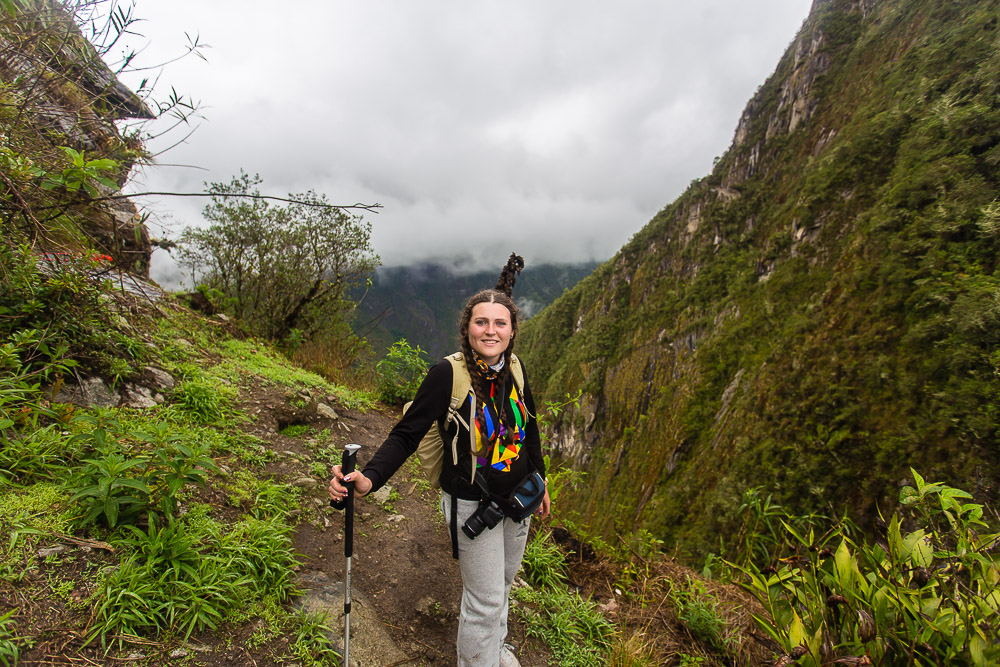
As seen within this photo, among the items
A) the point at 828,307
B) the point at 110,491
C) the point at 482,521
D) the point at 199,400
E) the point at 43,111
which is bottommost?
the point at 482,521

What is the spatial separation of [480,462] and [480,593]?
621 mm

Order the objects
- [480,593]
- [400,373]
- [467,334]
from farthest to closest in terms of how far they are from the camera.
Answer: [400,373], [467,334], [480,593]

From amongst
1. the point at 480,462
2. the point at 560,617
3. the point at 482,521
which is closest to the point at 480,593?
the point at 482,521

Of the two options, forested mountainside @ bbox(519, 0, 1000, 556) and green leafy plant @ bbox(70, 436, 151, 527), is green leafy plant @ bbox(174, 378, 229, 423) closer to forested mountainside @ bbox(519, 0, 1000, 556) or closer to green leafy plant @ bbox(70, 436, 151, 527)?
green leafy plant @ bbox(70, 436, 151, 527)

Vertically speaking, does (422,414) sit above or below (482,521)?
above

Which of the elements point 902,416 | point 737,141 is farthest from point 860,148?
point 737,141

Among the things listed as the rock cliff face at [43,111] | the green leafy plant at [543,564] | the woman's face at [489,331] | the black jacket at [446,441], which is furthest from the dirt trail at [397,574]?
the rock cliff face at [43,111]

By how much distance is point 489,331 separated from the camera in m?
2.17

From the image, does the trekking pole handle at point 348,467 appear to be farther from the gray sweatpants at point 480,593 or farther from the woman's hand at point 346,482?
the gray sweatpants at point 480,593

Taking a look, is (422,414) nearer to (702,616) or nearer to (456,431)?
(456,431)

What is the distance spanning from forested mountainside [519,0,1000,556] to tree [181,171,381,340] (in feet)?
24.4

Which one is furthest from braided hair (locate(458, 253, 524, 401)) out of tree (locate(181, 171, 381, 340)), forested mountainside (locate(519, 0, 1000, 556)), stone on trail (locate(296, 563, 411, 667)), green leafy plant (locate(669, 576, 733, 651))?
tree (locate(181, 171, 381, 340))

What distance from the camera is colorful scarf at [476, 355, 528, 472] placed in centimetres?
210

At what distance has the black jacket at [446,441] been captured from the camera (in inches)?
77.1
